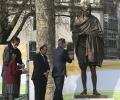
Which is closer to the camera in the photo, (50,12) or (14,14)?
(50,12)

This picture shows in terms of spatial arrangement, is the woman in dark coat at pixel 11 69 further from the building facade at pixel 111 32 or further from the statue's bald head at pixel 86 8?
the building facade at pixel 111 32

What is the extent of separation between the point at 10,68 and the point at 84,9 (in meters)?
2.48

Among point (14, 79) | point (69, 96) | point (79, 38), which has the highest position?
point (79, 38)

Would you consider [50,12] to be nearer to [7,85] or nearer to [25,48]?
[25,48]

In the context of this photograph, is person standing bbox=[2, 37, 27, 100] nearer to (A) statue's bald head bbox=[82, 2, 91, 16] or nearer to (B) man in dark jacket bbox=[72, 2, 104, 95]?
(B) man in dark jacket bbox=[72, 2, 104, 95]

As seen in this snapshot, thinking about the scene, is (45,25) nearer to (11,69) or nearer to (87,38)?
(87,38)

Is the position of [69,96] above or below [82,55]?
below

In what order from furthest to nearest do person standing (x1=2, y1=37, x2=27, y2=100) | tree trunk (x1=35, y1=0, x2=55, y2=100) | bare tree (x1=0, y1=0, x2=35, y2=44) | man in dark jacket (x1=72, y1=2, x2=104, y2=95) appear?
bare tree (x1=0, y1=0, x2=35, y2=44)
tree trunk (x1=35, y1=0, x2=55, y2=100)
man in dark jacket (x1=72, y1=2, x2=104, y2=95)
person standing (x1=2, y1=37, x2=27, y2=100)

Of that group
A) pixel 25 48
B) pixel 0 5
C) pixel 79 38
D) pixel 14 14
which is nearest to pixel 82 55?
pixel 79 38

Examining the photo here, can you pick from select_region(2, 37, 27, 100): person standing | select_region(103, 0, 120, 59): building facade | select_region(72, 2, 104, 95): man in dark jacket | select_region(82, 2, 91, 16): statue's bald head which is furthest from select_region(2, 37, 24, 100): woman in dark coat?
select_region(103, 0, 120, 59): building facade

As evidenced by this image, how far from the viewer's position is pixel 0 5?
3059cm

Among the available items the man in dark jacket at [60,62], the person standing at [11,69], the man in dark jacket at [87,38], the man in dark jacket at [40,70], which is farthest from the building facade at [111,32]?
the person standing at [11,69]

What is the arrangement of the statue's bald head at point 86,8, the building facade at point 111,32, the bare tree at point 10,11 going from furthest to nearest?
the building facade at point 111,32 < the bare tree at point 10,11 < the statue's bald head at point 86,8

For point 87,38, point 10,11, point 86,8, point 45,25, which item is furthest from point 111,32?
point 86,8
